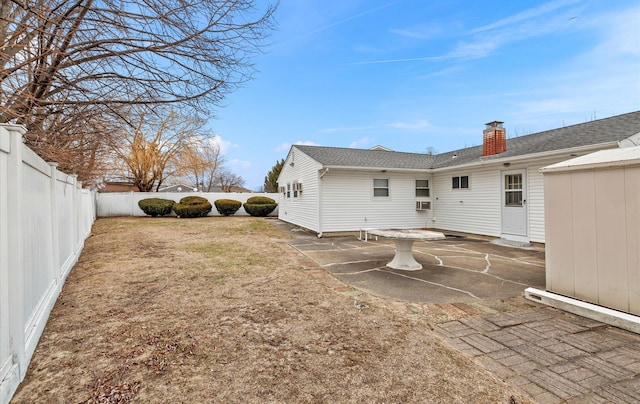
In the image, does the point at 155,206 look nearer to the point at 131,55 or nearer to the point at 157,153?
the point at 157,153

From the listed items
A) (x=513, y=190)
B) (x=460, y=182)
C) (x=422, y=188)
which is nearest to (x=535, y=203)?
(x=513, y=190)

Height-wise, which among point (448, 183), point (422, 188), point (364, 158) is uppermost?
point (364, 158)

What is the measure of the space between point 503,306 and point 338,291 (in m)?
2.19

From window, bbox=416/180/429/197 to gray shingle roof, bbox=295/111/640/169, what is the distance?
0.62m

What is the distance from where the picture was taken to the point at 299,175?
1296 centimetres

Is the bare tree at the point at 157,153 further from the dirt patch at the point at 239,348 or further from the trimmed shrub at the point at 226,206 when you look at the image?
the dirt patch at the point at 239,348

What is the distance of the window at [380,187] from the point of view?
11.2 meters

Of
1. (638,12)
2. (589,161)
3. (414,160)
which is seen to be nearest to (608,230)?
(589,161)

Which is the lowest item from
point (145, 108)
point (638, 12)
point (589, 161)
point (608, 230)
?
point (608, 230)

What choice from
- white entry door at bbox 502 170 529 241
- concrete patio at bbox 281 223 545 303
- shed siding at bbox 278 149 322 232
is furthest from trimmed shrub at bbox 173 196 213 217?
white entry door at bbox 502 170 529 241

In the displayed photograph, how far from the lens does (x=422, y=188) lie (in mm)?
11883

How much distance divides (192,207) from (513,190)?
54.9ft

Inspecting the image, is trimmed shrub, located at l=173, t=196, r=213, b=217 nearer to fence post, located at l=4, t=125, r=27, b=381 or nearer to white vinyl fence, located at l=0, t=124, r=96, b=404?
white vinyl fence, located at l=0, t=124, r=96, b=404

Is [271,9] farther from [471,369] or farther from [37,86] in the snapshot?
[471,369]
